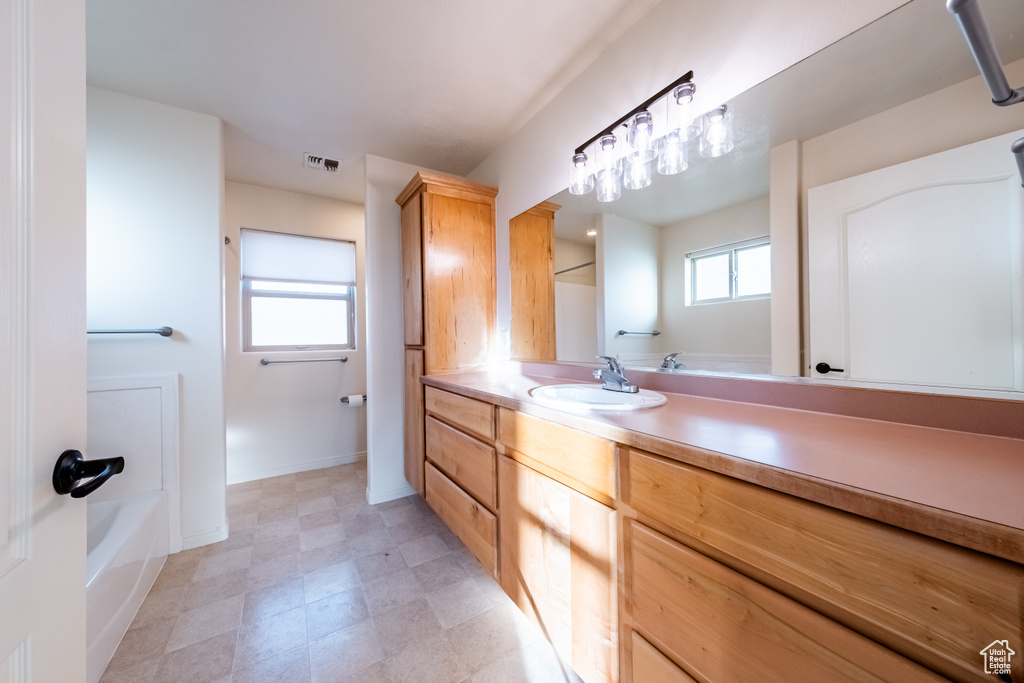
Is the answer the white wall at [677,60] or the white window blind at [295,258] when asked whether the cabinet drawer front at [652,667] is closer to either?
the white wall at [677,60]

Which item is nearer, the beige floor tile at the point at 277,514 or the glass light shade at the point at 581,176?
the glass light shade at the point at 581,176

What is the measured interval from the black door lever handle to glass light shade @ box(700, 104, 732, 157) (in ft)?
5.44

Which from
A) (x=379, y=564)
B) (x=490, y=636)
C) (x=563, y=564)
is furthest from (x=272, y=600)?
(x=563, y=564)

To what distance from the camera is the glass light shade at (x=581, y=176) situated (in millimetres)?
1649

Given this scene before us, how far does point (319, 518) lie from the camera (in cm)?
217

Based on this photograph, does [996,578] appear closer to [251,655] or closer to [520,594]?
[520,594]

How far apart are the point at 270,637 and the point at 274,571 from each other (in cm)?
45

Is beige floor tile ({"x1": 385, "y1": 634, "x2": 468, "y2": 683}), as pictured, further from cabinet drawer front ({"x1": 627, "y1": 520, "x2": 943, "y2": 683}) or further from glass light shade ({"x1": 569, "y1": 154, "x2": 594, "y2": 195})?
glass light shade ({"x1": 569, "y1": 154, "x2": 594, "y2": 195})

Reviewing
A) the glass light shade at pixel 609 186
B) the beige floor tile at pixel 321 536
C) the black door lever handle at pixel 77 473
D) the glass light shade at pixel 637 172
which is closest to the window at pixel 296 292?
the beige floor tile at pixel 321 536

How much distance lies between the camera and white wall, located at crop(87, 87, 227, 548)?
5.76ft

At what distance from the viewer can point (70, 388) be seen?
55cm

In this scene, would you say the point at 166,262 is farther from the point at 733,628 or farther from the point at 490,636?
the point at 733,628

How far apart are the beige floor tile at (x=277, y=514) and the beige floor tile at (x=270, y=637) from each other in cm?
90

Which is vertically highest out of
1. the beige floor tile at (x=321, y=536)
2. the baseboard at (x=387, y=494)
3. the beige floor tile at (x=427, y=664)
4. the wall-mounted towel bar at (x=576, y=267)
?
the wall-mounted towel bar at (x=576, y=267)
